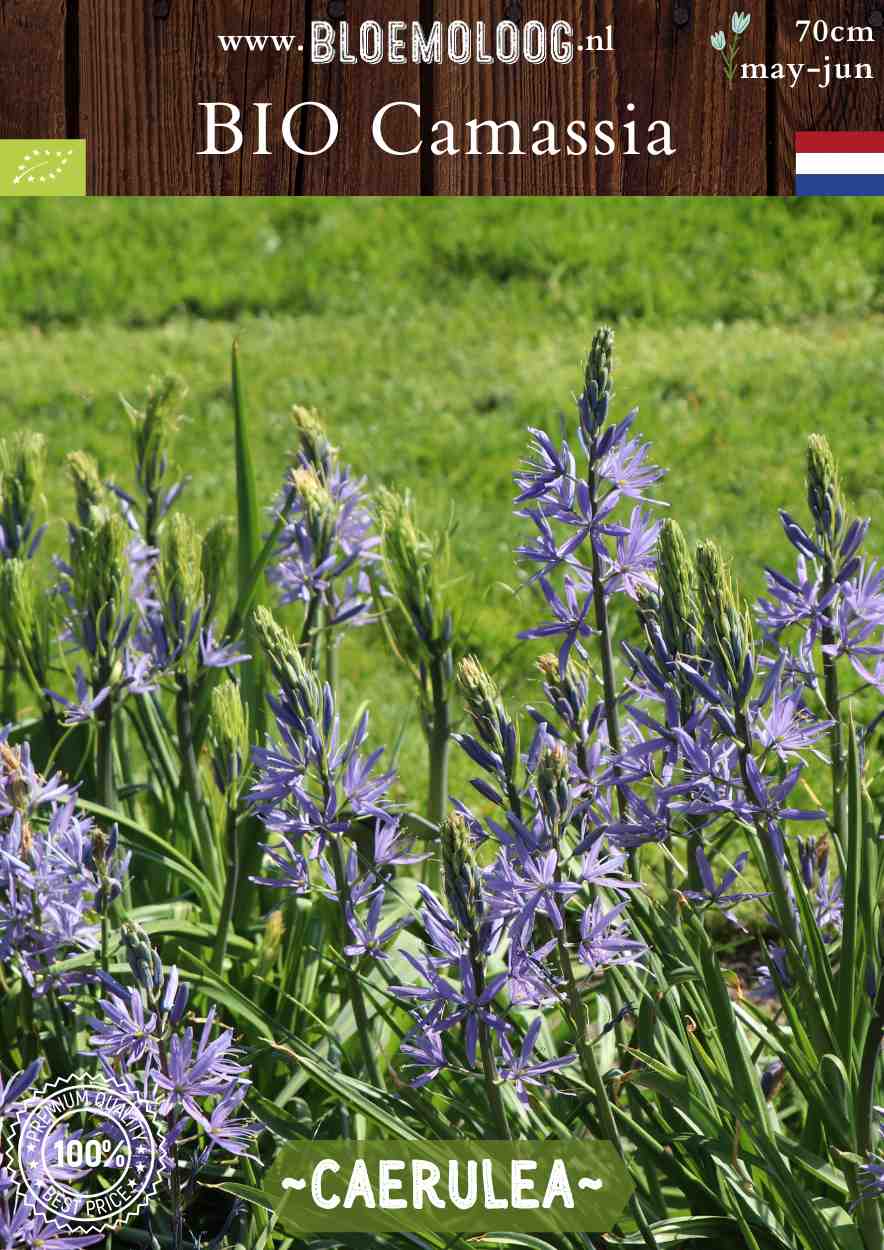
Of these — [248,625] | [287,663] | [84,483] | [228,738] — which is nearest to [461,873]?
[287,663]

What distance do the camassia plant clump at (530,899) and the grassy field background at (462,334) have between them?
2307mm

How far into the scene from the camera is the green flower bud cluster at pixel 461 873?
4.90ft

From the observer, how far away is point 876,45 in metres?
2.68

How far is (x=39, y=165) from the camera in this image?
9.32 ft

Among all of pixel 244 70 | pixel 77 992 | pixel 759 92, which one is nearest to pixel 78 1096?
pixel 77 992

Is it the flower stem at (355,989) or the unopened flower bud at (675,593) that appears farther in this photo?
the flower stem at (355,989)

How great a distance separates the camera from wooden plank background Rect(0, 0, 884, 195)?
2723 mm

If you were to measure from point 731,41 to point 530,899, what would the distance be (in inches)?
78.6

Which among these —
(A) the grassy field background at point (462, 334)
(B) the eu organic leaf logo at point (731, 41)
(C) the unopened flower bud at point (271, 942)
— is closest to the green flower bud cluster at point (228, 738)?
(C) the unopened flower bud at point (271, 942)

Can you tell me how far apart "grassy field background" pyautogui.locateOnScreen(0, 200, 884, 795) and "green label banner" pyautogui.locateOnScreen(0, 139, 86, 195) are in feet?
6.92

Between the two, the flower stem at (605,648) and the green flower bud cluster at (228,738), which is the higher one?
the flower stem at (605,648)

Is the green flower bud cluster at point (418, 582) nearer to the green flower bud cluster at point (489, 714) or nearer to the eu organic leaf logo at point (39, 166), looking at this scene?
the green flower bud cluster at point (489, 714)

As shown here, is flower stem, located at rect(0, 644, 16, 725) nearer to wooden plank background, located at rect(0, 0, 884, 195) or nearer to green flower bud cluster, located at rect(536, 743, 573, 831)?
wooden plank background, located at rect(0, 0, 884, 195)

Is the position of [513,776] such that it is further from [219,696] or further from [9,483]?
[9,483]
